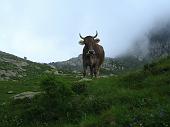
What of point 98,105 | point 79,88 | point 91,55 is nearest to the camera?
point 98,105

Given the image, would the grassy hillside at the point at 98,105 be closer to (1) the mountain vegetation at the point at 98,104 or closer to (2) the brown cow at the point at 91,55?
(1) the mountain vegetation at the point at 98,104

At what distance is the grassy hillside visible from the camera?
17875mm

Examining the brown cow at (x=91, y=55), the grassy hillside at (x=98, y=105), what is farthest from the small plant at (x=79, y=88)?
the brown cow at (x=91, y=55)

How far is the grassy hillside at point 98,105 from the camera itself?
704 inches

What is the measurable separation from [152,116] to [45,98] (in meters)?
5.04

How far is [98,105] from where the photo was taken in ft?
64.7

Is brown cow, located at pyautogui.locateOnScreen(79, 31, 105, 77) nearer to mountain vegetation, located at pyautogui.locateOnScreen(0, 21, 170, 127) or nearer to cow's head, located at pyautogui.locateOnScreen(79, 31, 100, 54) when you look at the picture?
cow's head, located at pyautogui.locateOnScreen(79, 31, 100, 54)

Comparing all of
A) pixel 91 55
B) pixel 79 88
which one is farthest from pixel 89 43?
pixel 79 88

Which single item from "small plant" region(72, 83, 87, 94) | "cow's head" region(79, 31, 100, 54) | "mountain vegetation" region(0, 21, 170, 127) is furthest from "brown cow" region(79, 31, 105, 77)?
"small plant" region(72, 83, 87, 94)

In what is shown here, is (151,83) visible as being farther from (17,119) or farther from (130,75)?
(17,119)

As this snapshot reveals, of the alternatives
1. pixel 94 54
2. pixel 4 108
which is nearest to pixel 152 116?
pixel 4 108

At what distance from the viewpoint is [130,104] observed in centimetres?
1938

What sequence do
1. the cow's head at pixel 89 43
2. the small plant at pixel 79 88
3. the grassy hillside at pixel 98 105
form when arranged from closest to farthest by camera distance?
the grassy hillside at pixel 98 105
the small plant at pixel 79 88
the cow's head at pixel 89 43

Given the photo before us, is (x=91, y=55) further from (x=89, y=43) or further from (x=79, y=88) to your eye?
(x=79, y=88)
